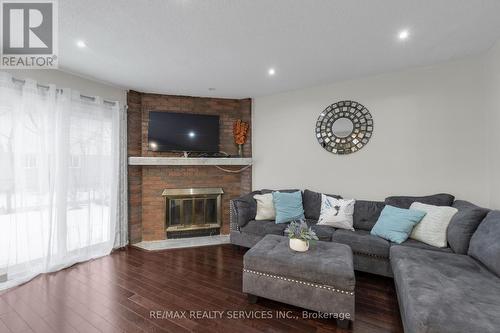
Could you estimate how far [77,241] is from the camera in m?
3.13

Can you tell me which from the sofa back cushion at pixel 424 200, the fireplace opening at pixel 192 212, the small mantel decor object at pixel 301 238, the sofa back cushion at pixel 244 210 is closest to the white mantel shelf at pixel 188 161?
the fireplace opening at pixel 192 212

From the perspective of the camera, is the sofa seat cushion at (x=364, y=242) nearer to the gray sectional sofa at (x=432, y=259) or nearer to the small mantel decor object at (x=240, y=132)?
the gray sectional sofa at (x=432, y=259)

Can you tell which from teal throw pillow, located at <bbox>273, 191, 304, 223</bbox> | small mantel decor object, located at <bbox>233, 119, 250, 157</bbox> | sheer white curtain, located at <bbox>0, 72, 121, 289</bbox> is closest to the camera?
sheer white curtain, located at <bbox>0, 72, 121, 289</bbox>

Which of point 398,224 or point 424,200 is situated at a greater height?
point 424,200

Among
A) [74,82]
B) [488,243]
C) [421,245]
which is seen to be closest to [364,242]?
[421,245]

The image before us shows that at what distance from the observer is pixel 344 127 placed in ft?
11.4

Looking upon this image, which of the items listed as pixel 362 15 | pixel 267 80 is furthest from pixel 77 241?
pixel 362 15

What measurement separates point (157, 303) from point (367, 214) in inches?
104

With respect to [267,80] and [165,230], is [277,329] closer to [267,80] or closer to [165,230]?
[165,230]

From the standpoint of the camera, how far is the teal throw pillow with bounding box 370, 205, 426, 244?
8.27ft

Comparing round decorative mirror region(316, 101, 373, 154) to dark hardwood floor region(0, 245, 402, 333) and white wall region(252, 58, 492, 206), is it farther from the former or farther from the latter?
dark hardwood floor region(0, 245, 402, 333)

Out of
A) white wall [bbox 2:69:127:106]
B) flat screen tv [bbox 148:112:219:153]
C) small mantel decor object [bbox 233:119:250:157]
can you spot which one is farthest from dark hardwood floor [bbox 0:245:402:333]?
white wall [bbox 2:69:127:106]

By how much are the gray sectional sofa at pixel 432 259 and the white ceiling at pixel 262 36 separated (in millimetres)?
1703

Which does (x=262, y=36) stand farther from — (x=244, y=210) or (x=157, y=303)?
(x=157, y=303)
